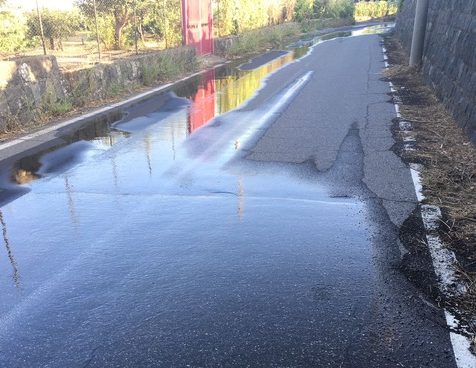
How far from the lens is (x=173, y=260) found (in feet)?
14.3

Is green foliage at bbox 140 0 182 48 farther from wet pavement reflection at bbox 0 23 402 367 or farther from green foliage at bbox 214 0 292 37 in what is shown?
wet pavement reflection at bbox 0 23 402 367

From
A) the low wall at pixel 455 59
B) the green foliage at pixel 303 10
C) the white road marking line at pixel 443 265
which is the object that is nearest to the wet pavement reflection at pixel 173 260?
the white road marking line at pixel 443 265

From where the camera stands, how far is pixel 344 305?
3.64 metres

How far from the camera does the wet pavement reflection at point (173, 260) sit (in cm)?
326

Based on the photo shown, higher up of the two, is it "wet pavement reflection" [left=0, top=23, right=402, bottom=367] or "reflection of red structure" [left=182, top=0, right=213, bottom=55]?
"reflection of red structure" [left=182, top=0, right=213, bottom=55]

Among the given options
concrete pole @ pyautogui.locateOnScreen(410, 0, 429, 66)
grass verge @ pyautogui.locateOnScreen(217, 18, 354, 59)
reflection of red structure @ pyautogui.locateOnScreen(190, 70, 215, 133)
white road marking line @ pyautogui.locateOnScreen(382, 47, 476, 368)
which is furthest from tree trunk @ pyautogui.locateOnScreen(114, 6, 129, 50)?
white road marking line @ pyautogui.locateOnScreen(382, 47, 476, 368)

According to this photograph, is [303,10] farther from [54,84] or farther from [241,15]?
[54,84]

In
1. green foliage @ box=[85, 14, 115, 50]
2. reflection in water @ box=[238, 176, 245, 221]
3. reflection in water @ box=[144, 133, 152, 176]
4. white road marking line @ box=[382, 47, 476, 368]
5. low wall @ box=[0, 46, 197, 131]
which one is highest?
green foliage @ box=[85, 14, 115, 50]

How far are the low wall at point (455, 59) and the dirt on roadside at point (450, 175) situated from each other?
248mm

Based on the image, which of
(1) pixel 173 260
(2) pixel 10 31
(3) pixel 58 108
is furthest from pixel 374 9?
(1) pixel 173 260

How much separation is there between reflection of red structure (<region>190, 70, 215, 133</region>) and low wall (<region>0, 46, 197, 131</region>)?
5.74 feet

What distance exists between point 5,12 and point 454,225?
12741mm

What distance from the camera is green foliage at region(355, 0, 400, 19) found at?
6184 centimetres

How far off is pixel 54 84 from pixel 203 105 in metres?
3.43
